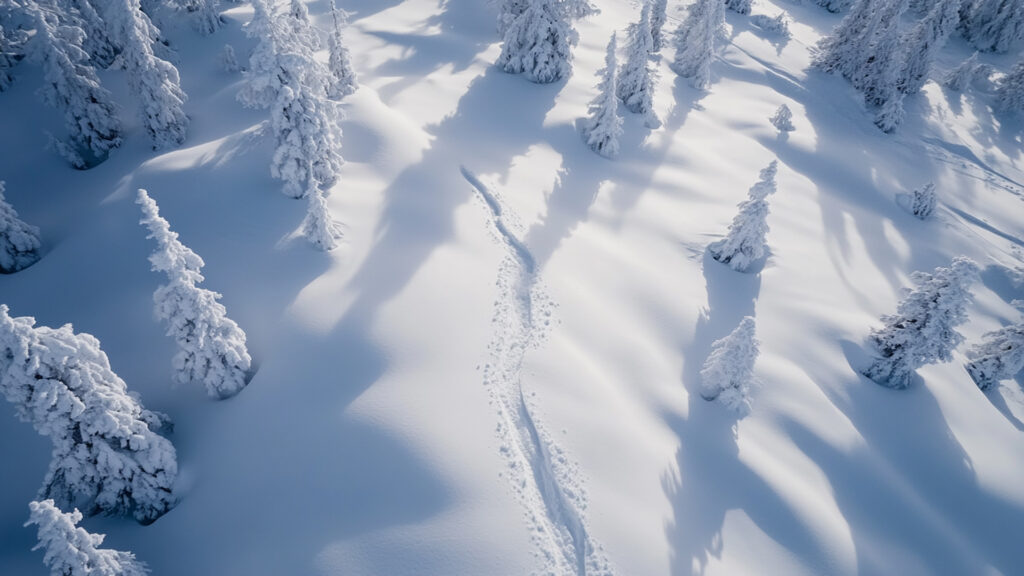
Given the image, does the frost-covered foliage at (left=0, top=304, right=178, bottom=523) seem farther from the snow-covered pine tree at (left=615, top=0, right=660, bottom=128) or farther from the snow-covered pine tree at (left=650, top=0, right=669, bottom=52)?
the snow-covered pine tree at (left=650, top=0, right=669, bottom=52)

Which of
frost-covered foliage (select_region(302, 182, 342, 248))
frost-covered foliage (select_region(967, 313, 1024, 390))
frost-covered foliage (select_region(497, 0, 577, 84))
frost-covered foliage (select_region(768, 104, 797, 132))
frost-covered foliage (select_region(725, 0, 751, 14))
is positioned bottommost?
frost-covered foliage (select_region(967, 313, 1024, 390))

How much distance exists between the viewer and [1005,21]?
148 ft

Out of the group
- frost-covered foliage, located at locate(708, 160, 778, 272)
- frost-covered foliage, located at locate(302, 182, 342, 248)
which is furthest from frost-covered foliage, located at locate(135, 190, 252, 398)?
frost-covered foliage, located at locate(708, 160, 778, 272)

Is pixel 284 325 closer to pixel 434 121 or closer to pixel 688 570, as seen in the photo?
pixel 688 570

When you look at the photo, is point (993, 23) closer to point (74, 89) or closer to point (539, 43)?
point (539, 43)

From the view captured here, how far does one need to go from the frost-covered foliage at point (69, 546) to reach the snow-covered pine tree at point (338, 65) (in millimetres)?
19224

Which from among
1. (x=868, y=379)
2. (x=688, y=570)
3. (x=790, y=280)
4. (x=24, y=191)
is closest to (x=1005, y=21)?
(x=790, y=280)

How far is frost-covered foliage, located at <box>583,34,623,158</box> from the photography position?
23391 mm

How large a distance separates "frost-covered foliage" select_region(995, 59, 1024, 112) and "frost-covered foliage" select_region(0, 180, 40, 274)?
63173mm

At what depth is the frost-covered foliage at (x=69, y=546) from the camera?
24.5 feet

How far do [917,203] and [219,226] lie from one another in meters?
35.7

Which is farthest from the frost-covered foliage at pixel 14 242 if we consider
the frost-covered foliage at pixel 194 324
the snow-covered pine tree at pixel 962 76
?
the snow-covered pine tree at pixel 962 76

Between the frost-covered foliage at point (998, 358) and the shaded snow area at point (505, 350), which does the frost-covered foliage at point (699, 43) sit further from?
the frost-covered foliage at point (998, 358)

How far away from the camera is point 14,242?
16172mm
